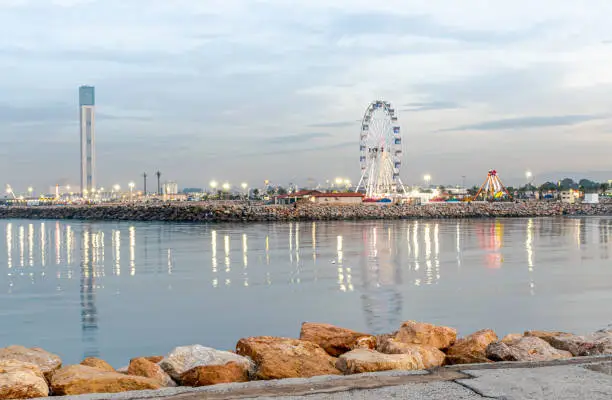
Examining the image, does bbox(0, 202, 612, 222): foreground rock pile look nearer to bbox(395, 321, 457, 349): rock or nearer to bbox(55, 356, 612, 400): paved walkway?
bbox(395, 321, 457, 349): rock

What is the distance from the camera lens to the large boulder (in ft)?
23.8

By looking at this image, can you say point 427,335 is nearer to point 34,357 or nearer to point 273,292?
point 34,357

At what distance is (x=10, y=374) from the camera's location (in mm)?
5859

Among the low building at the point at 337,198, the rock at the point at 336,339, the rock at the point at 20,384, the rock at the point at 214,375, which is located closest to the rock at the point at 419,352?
the rock at the point at 336,339

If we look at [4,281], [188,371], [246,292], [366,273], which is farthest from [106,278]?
[188,371]

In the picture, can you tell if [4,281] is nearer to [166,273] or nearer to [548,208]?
[166,273]

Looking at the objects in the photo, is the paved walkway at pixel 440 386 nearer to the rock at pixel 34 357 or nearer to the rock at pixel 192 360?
the rock at pixel 192 360

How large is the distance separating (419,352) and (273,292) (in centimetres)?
1017

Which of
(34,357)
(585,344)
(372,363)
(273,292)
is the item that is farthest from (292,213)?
(372,363)

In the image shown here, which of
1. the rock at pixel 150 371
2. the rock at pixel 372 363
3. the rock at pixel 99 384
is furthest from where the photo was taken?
the rock at pixel 150 371

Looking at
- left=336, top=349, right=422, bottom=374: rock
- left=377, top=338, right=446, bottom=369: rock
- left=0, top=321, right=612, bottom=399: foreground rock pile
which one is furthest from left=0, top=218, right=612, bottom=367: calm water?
left=336, top=349, right=422, bottom=374: rock

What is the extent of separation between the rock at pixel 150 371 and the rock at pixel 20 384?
1.08 meters

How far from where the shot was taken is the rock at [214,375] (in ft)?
21.5

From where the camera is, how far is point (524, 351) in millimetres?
7402
